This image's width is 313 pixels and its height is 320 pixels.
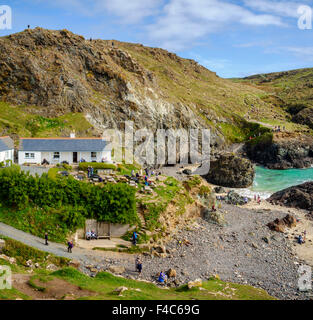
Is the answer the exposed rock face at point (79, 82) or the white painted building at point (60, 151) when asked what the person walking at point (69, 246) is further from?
the exposed rock face at point (79, 82)

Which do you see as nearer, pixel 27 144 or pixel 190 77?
pixel 27 144

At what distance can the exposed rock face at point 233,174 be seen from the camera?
66938 mm

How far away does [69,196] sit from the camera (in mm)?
34750

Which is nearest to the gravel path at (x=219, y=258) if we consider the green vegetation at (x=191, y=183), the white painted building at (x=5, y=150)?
the green vegetation at (x=191, y=183)

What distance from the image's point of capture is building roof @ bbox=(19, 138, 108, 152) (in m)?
46.8

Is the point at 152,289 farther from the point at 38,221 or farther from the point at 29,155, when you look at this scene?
the point at 29,155

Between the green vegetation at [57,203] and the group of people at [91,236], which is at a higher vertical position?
the green vegetation at [57,203]

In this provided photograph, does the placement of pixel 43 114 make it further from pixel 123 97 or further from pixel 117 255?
pixel 117 255

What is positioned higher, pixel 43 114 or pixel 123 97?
pixel 123 97

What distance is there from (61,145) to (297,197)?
137 feet

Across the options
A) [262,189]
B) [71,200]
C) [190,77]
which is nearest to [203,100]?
[190,77]

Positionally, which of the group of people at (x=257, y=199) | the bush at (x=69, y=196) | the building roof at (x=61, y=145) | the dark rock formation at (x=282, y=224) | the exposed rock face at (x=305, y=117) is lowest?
the dark rock formation at (x=282, y=224)
